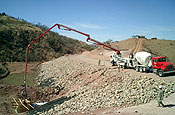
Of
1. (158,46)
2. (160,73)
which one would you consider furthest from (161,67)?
(158,46)

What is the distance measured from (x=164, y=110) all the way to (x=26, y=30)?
54.3m

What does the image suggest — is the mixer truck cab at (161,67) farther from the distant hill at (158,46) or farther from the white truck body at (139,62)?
the distant hill at (158,46)

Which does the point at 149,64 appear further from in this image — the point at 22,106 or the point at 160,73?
the point at 22,106

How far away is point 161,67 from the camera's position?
1722 cm

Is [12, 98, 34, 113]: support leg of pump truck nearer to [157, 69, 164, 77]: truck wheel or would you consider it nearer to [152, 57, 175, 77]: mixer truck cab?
[157, 69, 164, 77]: truck wheel

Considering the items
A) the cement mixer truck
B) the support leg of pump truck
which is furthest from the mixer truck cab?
the support leg of pump truck

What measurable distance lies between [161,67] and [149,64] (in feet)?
7.11

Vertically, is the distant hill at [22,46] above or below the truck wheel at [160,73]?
above

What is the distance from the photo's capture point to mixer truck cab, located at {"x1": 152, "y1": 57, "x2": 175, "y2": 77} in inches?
664

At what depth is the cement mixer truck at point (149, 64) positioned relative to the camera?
1706 centimetres

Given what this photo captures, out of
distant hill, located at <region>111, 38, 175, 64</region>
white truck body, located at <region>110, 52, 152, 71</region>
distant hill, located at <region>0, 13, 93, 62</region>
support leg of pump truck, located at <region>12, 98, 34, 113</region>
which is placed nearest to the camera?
support leg of pump truck, located at <region>12, 98, 34, 113</region>

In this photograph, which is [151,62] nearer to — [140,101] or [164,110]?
[140,101]

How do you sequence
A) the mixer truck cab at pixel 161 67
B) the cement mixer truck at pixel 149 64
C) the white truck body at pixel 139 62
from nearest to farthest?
the mixer truck cab at pixel 161 67
the cement mixer truck at pixel 149 64
the white truck body at pixel 139 62

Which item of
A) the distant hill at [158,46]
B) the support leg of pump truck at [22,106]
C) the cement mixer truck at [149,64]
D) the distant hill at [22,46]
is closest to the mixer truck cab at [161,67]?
the cement mixer truck at [149,64]
